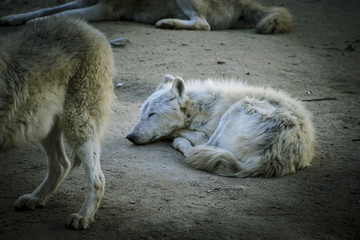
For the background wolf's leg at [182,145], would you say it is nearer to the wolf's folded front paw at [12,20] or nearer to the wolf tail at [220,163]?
the wolf tail at [220,163]

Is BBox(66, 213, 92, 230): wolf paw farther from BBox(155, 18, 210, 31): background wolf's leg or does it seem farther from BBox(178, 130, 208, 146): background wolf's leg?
BBox(155, 18, 210, 31): background wolf's leg

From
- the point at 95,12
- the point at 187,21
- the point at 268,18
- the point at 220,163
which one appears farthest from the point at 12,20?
the point at 220,163

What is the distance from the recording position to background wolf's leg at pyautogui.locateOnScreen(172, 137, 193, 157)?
4643mm

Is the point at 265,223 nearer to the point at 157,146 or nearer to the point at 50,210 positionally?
the point at 50,210

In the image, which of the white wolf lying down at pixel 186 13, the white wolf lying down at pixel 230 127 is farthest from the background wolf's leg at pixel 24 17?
the white wolf lying down at pixel 230 127

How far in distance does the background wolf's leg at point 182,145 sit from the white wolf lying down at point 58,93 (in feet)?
5.13

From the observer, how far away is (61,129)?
10.4 ft

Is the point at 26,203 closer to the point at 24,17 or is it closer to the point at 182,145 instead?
the point at 182,145

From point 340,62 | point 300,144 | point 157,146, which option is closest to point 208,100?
point 157,146

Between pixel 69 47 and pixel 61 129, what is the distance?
622mm

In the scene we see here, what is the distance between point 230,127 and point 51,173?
78.6 inches

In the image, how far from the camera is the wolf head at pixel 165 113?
4.98m

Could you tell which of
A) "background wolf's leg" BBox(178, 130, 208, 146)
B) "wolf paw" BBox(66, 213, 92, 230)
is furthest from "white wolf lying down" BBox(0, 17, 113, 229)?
"background wolf's leg" BBox(178, 130, 208, 146)

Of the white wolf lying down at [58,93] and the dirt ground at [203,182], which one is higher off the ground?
the white wolf lying down at [58,93]
